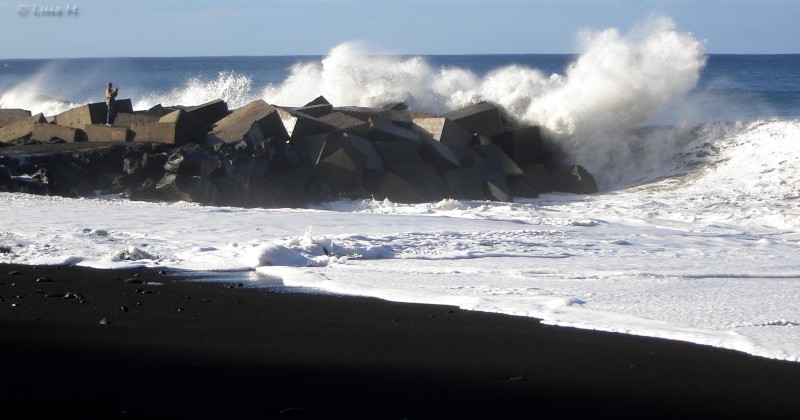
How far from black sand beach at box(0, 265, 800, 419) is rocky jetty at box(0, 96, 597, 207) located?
6.56 metres

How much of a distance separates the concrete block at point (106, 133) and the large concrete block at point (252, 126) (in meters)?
1.30

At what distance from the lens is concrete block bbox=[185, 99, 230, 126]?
1569cm

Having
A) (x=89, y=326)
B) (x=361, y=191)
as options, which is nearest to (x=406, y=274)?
(x=89, y=326)

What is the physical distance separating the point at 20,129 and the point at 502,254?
1027cm

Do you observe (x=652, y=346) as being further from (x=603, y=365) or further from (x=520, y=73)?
(x=520, y=73)

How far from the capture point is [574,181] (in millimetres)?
16766

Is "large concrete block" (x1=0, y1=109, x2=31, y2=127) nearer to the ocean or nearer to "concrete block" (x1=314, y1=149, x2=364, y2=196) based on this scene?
the ocean

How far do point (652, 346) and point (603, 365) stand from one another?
A: 535mm

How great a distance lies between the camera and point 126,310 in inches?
249

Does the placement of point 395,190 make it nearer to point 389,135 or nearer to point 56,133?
point 389,135

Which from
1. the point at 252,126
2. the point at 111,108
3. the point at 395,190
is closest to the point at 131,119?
the point at 111,108

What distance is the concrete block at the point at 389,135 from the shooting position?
51.2 ft

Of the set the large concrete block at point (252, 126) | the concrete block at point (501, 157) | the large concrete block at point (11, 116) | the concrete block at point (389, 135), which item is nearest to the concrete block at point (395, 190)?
the concrete block at point (389, 135)

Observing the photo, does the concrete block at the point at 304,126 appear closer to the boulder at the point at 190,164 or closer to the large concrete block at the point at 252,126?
the large concrete block at the point at 252,126
